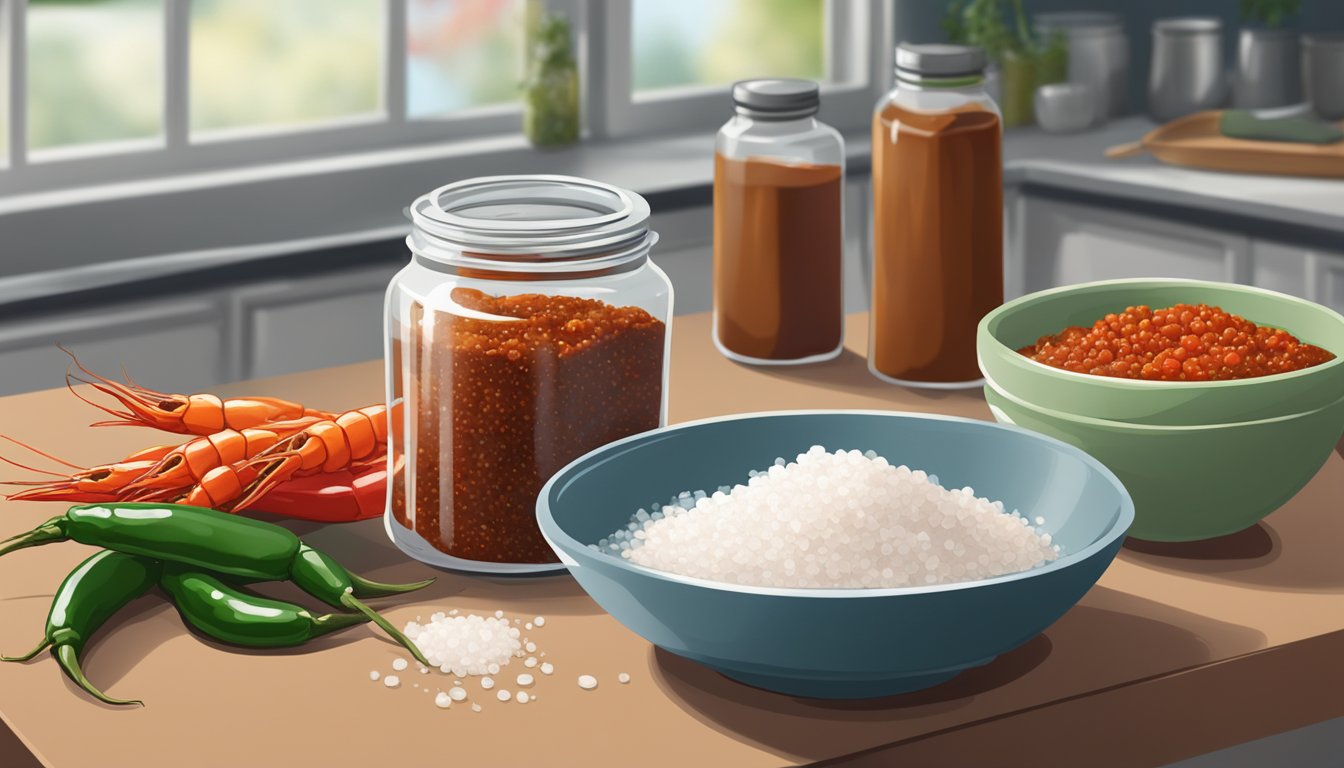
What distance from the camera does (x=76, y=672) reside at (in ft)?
3.26

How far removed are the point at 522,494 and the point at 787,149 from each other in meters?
0.55

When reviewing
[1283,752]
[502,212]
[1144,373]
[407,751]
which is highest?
[502,212]

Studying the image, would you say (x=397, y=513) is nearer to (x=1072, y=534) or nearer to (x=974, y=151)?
(x=1072, y=534)

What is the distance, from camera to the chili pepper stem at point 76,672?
98 cm

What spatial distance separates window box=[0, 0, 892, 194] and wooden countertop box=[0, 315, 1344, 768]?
73.5 inches

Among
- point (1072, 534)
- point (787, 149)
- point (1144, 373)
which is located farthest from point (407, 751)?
point (787, 149)

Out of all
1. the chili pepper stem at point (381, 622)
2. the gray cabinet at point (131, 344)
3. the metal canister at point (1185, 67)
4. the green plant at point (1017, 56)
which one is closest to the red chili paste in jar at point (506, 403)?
the chili pepper stem at point (381, 622)

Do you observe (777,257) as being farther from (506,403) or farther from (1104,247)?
(1104,247)

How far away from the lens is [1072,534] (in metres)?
1.07

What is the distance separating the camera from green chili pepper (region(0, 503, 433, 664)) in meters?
1.08

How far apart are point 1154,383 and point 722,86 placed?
2.47 metres

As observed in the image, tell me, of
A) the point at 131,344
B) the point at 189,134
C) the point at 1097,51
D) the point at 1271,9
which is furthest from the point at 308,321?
the point at 1271,9

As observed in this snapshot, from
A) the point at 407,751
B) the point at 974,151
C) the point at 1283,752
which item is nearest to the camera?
the point at 407,751

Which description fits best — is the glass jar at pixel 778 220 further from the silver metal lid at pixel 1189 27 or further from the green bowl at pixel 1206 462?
the silver metal lid at pixel 1189 27
